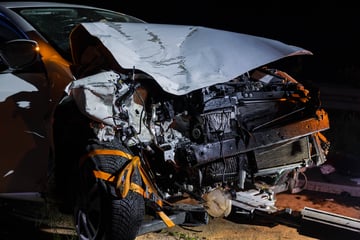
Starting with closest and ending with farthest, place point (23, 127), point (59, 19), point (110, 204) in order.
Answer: point (110, 204)
point (23, 127)
point (59, 19)

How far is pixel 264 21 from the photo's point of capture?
1595 centimetres

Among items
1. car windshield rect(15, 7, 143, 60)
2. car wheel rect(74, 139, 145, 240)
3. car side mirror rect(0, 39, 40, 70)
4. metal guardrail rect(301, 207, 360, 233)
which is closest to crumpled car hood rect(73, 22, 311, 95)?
car side mirror rect(0, 39, 40, 70)

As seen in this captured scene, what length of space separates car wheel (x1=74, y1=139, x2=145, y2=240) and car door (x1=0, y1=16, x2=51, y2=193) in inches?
21.8

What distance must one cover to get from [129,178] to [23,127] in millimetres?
1095

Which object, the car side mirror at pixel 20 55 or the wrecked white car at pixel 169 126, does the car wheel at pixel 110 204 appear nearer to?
the wrecked white car at pixel 169 126

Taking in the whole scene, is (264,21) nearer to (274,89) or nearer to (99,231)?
(274,89)

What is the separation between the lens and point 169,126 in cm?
359

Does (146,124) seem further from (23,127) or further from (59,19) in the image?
(59,19)

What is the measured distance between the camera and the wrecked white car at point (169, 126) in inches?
136

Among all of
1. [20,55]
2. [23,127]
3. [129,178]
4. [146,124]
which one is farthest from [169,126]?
[20,55]

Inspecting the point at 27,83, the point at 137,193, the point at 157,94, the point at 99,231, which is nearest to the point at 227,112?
the point at 157,94

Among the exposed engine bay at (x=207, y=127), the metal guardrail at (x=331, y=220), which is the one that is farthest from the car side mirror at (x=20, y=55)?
the metal guardrail at (x=331, y=220)

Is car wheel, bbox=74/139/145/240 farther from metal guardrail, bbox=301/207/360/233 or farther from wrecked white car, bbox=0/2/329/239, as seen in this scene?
metal guardrail, bbox=301/207/360/233

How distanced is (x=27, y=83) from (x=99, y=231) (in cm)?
132
